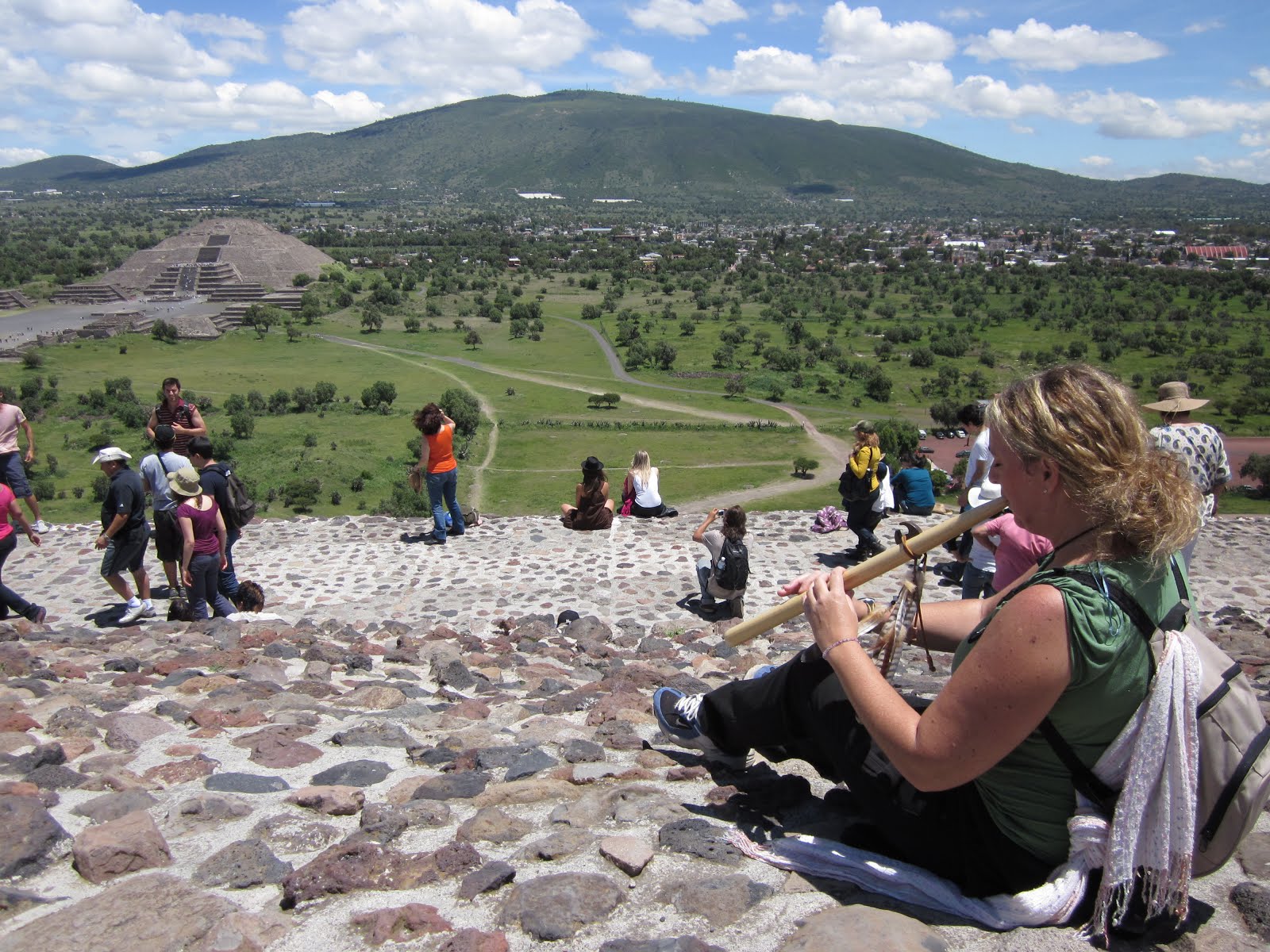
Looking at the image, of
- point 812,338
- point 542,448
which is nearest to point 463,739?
point 542,448

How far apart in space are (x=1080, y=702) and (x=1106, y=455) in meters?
0.57

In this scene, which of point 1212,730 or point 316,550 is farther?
point 316,550

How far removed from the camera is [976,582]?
6711 mm

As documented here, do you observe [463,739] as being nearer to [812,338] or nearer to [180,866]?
[180,866]

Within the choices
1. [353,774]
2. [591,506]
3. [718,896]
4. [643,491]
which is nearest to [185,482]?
[353,774]

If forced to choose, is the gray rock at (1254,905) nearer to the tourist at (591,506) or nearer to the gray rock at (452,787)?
the gray rock at (452,787)

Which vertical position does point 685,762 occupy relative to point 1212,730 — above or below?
below

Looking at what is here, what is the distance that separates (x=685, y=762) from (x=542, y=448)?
26836 millimetres

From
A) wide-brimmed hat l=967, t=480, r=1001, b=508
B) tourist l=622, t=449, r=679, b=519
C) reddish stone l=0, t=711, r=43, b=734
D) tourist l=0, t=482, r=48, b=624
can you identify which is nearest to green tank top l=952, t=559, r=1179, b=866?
reddish stone l=0, t=711, r=43, b=734

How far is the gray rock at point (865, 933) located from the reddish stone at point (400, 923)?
885 mm

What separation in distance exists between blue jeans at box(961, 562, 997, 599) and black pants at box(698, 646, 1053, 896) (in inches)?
158

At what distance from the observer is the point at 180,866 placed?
Answer: 265 cm

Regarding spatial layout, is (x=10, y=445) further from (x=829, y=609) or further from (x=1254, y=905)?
(x=1254, y=905)

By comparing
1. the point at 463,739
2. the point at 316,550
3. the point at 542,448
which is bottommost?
the point at 542,448
